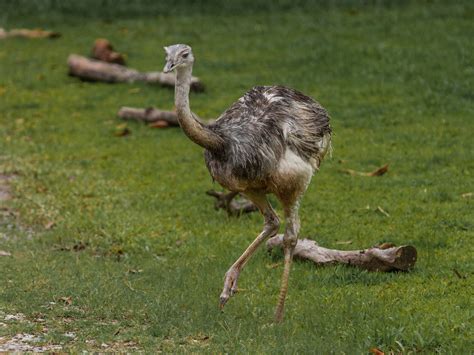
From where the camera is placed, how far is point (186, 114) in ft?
23.8

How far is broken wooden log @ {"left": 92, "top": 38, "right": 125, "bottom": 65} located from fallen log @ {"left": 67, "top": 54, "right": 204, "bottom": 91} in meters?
0.14

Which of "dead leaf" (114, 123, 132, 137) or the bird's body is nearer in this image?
the bird's body

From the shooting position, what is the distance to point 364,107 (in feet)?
47.3

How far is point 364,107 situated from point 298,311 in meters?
6.94

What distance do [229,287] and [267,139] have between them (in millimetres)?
1135

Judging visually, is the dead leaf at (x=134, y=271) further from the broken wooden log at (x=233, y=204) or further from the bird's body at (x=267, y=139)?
the bird's body at (x=267, y=139)

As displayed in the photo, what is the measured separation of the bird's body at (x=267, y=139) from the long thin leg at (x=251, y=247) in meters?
0.24

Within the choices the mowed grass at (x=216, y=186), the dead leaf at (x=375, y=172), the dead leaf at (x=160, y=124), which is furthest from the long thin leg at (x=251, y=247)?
the dead leaf at (x=160, y=124)

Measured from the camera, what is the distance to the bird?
7348mm

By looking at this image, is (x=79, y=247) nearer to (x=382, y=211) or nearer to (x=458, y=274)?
(x=382, y=211)

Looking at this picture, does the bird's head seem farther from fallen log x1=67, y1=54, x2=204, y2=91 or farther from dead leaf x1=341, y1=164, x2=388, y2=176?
fallen log x1=67, y1=54, x2=204, y2=91

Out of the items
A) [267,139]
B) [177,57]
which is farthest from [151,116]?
[177,57]

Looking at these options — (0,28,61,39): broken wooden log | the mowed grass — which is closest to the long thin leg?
the mowed grass

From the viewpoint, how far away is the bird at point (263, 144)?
289 inches
